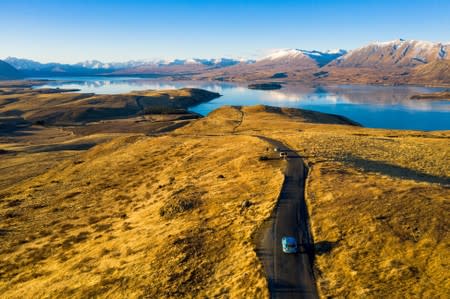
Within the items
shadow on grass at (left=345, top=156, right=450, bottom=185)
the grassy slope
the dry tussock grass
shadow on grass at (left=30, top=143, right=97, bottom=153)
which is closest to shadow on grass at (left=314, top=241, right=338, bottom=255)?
the grassy slope

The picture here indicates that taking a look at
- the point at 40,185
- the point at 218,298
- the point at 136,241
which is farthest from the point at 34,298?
the point at 40,185

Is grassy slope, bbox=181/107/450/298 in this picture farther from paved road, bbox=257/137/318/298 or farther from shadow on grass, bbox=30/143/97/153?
shadow on grass, bbox=30/143/97/153

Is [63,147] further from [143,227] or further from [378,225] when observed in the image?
[378,225]

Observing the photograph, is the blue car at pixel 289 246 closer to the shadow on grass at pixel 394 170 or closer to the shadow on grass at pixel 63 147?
the shadow on grass at pixel 394 170

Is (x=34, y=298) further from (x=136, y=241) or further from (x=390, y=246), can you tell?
(x=390, y=246)

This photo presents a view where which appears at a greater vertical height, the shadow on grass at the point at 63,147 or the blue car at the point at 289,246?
the blue car at the point at 289,246

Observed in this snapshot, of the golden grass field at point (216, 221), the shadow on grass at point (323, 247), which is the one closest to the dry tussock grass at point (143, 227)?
the golden grass field at point (216, 221)

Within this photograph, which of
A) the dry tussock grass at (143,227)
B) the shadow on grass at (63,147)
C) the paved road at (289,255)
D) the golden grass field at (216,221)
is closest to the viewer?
the paved road at (289,255)

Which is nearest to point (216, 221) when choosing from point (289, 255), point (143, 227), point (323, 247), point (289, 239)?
point (143, 227)
